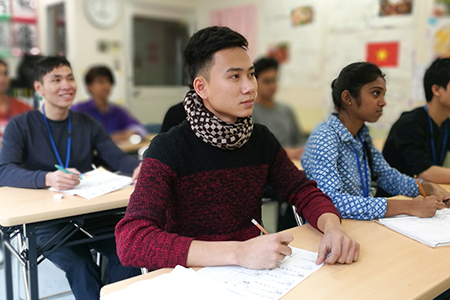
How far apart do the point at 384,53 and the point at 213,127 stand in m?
3.53

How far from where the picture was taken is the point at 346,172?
5.50ft

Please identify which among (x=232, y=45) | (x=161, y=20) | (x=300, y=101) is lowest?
(x=300, y=101)

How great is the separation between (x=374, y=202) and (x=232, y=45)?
0.74 m

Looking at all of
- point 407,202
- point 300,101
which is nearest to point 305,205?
point 407,202

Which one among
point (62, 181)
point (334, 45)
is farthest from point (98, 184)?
point (334, 45)

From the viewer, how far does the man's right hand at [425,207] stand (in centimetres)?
143

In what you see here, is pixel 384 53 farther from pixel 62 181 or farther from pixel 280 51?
pixel 62 181

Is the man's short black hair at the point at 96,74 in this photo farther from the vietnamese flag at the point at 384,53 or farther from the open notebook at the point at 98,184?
the vietnamese flag at the point at 384,53

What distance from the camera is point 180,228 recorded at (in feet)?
4.22

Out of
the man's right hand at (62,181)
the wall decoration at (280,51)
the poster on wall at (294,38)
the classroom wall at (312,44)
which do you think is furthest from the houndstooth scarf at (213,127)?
the wall decoration at (280,51)

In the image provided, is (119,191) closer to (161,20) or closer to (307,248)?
(307,248)

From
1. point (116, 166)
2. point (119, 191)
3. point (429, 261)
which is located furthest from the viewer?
point (116, 166)

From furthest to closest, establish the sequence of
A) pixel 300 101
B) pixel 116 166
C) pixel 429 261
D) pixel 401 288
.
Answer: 1. pixel 300 101
2. pixel 116 166
3. pixel 429 261
4. pixel 401 288

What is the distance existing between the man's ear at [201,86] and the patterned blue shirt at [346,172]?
1.88 feet
